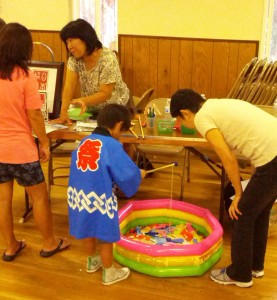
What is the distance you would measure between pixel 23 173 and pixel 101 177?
55cm

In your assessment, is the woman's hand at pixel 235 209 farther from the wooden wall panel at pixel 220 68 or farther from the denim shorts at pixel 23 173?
the wooden wall panel at pixel 220 68

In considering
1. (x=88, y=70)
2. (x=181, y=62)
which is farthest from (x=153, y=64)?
(x=88, y=70)

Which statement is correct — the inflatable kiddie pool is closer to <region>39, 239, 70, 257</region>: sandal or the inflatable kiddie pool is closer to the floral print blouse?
<region>39, 239, 70, 257</region>: sandal

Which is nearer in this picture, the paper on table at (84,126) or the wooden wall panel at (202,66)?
the paper on table at (84,126)

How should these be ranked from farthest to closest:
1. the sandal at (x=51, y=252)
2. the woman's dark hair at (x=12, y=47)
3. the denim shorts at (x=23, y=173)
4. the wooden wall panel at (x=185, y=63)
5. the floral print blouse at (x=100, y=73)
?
the wooden wall panel at (x=185, y=63) → the floral print blouse at (x=100, y=73) → the sandal at (x=51, y=252) → the denim shorts at (x=23, y=173) → the woman's dark hair at (x=12, y=47)

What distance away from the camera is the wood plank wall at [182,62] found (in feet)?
16.5

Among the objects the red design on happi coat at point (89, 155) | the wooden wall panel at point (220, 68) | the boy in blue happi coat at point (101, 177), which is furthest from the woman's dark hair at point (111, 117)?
the wooden wall panel at point (220, 68)

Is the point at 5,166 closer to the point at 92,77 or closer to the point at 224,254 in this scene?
the point at 92,77

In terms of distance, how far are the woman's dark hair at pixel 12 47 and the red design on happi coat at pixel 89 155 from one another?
0.56 metres

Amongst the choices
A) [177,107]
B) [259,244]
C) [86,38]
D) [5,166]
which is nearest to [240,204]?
[259,244]

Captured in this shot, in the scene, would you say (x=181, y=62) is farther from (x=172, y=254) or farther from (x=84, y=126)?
(x=172, y=254)

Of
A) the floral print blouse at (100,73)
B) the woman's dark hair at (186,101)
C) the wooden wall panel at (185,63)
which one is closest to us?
the woman's dark hair at (186,101)

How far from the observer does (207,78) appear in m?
5.21

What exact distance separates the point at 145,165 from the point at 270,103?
138 centimetres
